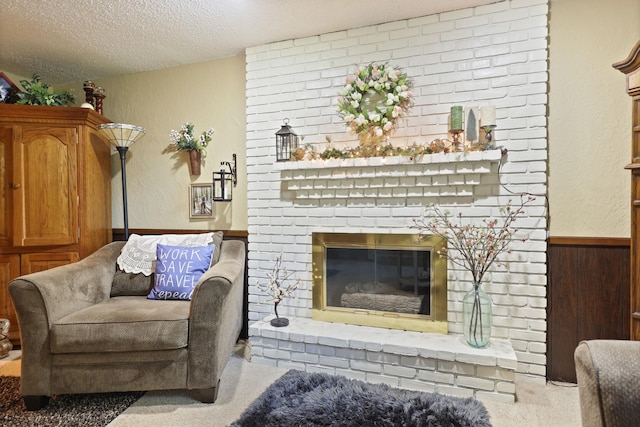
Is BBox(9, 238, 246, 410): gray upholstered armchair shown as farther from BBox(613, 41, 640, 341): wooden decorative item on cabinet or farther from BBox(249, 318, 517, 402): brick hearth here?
BBox(613, 41, 640, 341): wooden decorative item on cabinet

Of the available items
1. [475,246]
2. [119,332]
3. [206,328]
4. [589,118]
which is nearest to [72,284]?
[119,332]

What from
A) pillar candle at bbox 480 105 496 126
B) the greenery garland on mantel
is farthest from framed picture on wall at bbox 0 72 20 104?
pillar candle at bbox 480 105 496 126

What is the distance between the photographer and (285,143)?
2.73 m

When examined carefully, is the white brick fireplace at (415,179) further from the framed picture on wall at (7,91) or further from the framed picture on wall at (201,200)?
the framed picture on wall at (7,91)

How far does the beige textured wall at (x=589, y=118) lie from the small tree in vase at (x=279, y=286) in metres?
1.76

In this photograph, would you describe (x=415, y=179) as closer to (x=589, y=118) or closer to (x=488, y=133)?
(x=488, y=133)

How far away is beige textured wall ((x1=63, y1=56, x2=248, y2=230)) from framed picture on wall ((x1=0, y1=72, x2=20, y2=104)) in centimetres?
→ 69

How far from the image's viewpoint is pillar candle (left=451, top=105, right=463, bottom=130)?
2242 mm

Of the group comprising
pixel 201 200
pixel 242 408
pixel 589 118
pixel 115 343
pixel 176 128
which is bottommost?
pixel 242 408

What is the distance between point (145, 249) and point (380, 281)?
1687 mm

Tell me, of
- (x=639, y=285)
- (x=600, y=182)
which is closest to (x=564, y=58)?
(x=600, y=182)

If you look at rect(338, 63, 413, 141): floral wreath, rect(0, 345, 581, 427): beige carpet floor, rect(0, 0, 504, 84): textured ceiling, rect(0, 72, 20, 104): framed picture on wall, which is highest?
rect(0, 0, 504, 84): textured ceiling

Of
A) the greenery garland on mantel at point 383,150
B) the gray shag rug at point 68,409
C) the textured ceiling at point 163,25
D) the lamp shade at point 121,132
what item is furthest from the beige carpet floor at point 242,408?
the textured ceiling at point 163,25

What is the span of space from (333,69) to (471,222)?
1422 millimetres
